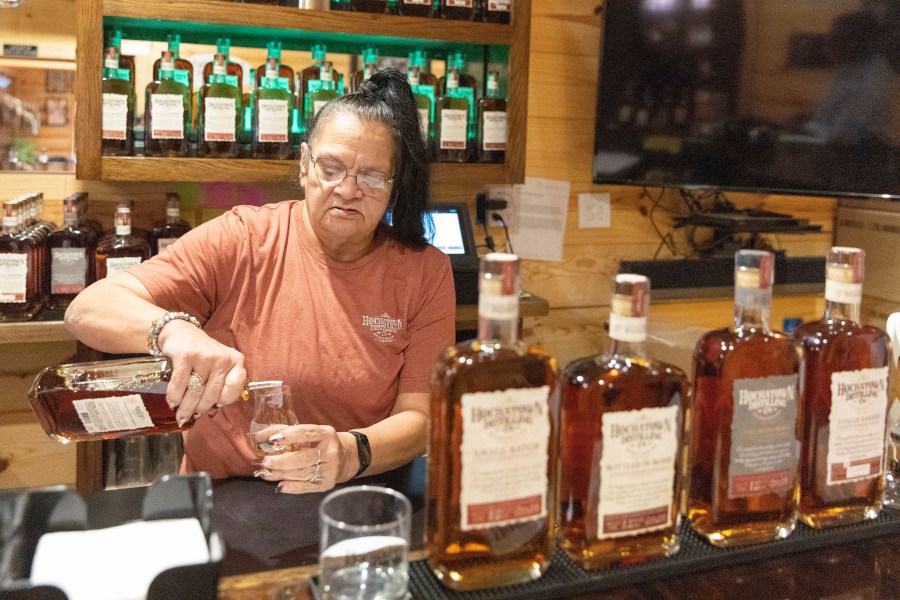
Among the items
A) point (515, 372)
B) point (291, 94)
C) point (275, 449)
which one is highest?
point (291, 94)

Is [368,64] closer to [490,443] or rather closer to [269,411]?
[269,411]

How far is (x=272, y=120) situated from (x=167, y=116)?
0.25 metres

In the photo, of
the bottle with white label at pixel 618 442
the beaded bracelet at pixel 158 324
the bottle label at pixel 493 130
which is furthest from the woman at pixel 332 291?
the bottle label at pixel 493 130

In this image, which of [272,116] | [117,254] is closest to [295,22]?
[272,116]

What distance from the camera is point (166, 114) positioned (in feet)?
6.93

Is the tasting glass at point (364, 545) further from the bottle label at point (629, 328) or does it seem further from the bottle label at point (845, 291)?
the bottle label at point (845, 291)

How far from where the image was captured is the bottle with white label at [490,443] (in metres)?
0.75

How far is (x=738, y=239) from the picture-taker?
117 inches

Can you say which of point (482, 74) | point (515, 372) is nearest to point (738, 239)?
point (482, 74)

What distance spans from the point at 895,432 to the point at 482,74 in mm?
1709

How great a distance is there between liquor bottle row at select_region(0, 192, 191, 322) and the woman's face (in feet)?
2.57

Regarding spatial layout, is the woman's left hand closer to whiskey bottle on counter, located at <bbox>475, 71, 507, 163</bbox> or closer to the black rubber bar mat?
the black rubber bar mat

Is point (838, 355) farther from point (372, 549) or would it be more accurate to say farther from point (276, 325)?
point (276, 325)

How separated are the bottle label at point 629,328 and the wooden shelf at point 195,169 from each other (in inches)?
52.3
